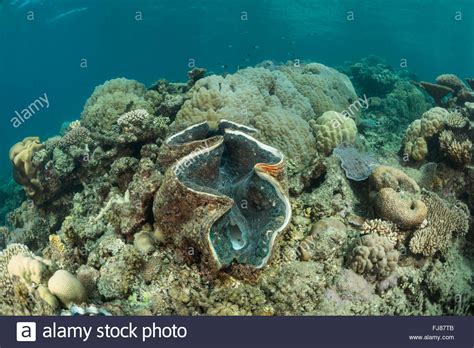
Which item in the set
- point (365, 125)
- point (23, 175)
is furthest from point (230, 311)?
point (365, 125)

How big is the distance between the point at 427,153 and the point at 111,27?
166ft

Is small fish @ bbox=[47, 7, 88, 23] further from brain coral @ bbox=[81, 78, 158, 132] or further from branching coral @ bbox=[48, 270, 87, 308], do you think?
branching coral @ bbox=[48, 270, 87, 308]

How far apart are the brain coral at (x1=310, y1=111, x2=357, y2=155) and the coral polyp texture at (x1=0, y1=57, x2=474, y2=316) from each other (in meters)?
0.02

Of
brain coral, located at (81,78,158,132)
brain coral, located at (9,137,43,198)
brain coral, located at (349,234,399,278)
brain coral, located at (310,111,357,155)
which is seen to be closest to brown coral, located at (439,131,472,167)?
brain coral, located at (310,111,357,155)

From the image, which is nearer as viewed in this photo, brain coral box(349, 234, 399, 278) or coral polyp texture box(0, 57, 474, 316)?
coral polyp texture box(0, 57, 474, 316)

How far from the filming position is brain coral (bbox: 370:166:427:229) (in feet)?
14.4

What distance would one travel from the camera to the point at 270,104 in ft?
21.6

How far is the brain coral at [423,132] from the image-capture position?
6129mm

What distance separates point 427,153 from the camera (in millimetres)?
6141

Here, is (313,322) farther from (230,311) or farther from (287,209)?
(287,209)

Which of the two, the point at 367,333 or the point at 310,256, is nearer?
the point at 367,333

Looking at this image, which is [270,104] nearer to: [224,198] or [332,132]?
[332,132]

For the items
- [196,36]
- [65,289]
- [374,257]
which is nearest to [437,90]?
[374,257]

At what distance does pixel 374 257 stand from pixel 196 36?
2149 inches
